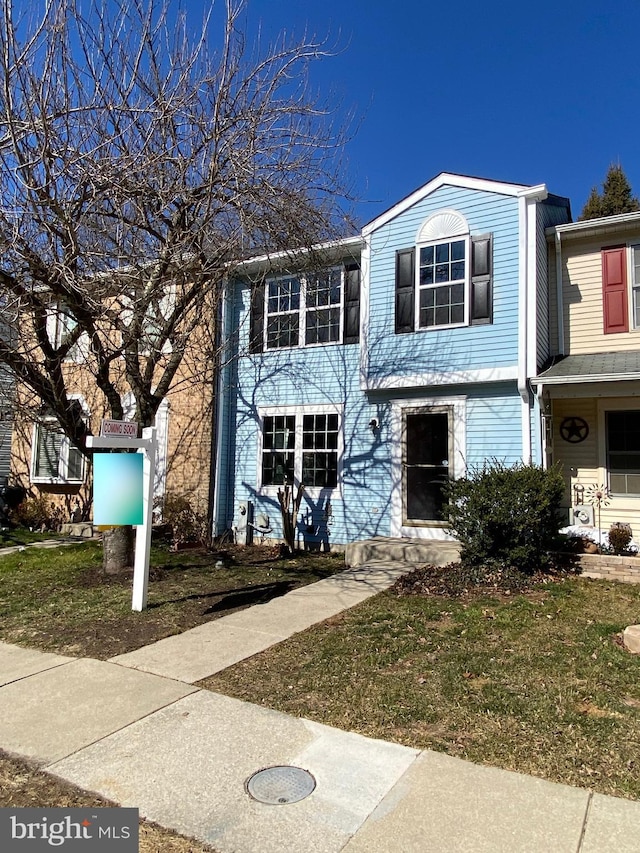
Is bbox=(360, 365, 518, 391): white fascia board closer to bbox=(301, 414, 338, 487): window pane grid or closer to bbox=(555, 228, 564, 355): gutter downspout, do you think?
bbox=(301, 414, 338, 487): window pane grid

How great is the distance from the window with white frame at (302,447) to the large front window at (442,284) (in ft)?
8.73

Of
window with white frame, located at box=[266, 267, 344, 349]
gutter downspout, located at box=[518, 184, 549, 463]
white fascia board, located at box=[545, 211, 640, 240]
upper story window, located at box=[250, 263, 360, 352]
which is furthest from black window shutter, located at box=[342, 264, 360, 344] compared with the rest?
white fascia board, located at box=[545, 211, 640, 240]

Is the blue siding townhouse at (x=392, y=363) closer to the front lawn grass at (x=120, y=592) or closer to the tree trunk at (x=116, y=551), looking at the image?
the front lawn grass at (x=120, y=592)

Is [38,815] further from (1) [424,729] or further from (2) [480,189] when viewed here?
(2) [480,189]

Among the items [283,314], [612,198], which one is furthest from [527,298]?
[612,198]

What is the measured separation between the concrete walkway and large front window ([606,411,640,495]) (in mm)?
7970

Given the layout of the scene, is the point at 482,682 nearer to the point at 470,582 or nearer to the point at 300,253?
the point at 470,582

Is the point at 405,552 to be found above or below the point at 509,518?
below

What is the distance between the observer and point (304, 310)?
11.9m

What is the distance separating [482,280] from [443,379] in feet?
5.89

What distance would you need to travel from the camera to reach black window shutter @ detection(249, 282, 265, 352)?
12.2 metres

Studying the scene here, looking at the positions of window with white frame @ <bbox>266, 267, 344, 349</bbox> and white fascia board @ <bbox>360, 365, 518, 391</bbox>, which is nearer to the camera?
white fascia board @ <bbox>360, 365, 518, 391</bbox>

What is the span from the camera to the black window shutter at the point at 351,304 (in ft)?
37.0

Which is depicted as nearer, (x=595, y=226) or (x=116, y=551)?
(x=116, y=551)
